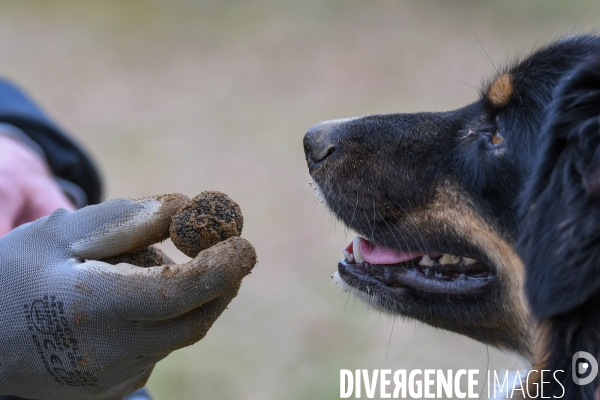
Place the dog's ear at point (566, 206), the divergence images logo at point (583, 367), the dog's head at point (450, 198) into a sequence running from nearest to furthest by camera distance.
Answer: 1. the dog's ear at point (566, 206)
2. the divergence images logo at point (583, 367)
3. the dog's head at point (450, 198)

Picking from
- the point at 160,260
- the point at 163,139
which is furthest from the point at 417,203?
the point at 163,139

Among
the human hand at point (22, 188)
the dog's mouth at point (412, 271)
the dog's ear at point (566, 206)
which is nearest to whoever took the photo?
the dog's ear at point (566, 206)

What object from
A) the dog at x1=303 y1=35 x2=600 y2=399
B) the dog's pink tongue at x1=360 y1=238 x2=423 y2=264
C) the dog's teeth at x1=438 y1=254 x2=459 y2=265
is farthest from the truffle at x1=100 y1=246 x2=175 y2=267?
the dog's teeth at x1=438 y1=254 x2=459 y2=265

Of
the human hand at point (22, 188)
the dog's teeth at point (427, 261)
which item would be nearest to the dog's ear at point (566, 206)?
the dog's teeth at point (427, 261)

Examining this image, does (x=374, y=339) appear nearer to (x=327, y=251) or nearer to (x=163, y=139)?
(x=327, y=251)

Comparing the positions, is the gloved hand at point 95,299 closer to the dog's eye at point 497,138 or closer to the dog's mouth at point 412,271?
the dog's mouth at point 412,271

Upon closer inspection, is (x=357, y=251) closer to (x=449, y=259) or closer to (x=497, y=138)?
(x=449, y=259)
